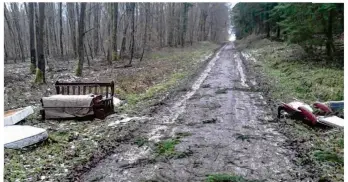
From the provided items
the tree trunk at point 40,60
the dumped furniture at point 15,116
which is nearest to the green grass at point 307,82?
the dumped furniture at point 15,116

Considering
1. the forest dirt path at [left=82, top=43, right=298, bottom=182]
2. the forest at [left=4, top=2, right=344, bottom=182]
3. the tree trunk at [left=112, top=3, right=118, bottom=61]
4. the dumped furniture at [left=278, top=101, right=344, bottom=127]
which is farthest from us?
the tree trunk at [left=112, top=3, right=118, bottom=61]

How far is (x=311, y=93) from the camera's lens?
38.7 ft

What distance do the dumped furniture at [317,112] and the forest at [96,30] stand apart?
10.2 metres

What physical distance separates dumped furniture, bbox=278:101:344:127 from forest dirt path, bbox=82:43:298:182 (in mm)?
547

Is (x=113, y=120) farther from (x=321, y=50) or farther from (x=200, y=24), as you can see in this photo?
(x=200, y=24)

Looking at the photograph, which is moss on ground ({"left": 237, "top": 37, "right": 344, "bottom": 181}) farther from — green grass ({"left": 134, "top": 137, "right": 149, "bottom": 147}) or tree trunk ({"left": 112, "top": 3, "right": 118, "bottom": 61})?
tree trunk ({"left": 112, "top": 3, "right": 118, "bottom": 61})

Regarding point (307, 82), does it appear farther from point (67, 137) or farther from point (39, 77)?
point (39, 77)

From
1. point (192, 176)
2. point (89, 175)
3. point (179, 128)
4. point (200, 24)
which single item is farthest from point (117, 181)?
point (200, 24)

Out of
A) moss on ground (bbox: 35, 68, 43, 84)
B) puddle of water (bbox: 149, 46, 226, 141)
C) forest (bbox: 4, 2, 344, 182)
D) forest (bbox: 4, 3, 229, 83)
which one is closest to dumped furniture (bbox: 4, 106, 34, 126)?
forest (bbox: 4, 2, 344, 182)

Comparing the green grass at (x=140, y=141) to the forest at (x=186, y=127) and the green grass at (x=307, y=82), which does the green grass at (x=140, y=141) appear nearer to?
the forest at (x=186, y=127)

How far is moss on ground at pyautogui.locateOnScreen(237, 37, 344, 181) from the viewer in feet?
19.9

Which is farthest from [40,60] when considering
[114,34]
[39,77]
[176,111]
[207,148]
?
[207,148]

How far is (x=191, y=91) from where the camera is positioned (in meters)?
13.0

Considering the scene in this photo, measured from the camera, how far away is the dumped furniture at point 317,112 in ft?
26.6
